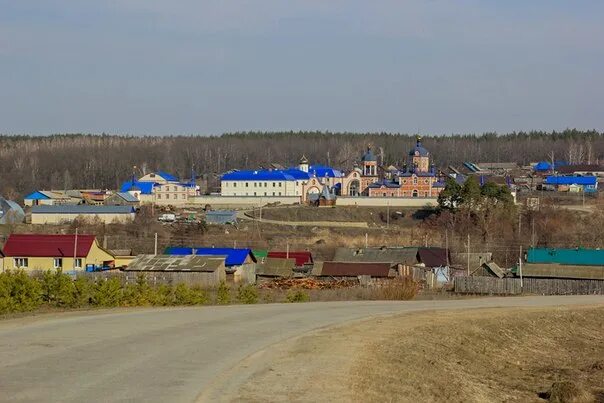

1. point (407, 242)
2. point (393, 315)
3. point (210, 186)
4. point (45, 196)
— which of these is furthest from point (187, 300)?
point (210, 186)

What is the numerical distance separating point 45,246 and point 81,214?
94.5 ft

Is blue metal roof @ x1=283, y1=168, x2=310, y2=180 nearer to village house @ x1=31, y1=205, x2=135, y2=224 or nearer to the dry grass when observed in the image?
village house @ x1=31, y1=205, x2=135, y2=224

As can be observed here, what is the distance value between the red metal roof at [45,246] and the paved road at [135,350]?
29.4 m

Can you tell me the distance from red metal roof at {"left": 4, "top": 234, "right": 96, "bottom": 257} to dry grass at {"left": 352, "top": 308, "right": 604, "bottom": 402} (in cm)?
3042

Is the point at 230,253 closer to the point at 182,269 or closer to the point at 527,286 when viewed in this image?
the point at 182,269

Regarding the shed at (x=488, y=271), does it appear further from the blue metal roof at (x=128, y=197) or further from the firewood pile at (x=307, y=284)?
the blue metal roof at (x=128, y=197)

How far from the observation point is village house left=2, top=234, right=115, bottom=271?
49.1m

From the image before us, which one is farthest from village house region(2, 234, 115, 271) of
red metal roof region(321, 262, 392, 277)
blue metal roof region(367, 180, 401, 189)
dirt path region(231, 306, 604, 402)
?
blue metal roof region(367, 180, 401, 189)

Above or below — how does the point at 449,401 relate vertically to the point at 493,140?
below

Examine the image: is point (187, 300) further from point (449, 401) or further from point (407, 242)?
point (407, 242)

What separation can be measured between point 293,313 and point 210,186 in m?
101

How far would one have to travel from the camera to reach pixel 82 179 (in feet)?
454

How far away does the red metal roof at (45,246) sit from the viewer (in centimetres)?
4922

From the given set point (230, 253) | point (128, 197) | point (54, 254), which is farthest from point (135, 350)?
point (128, 197)
